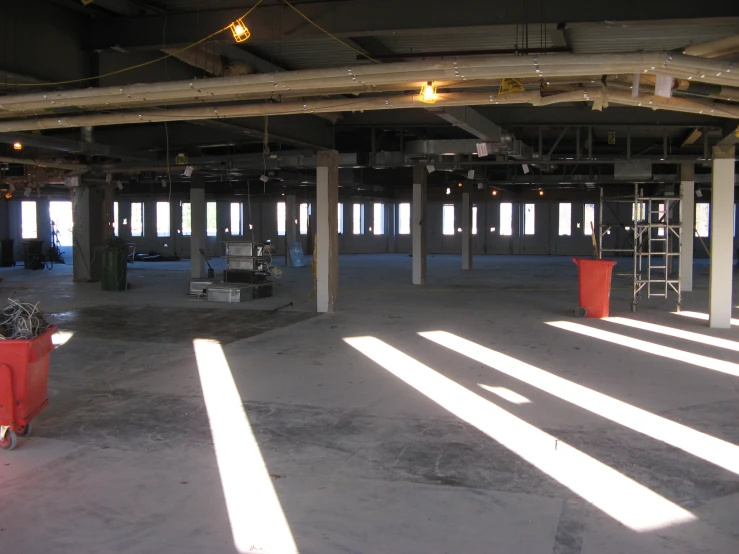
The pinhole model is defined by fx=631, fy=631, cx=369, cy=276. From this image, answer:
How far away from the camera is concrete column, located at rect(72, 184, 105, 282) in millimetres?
17062

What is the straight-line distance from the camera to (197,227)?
17922 millimetres

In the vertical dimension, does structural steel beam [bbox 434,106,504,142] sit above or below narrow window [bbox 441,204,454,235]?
above

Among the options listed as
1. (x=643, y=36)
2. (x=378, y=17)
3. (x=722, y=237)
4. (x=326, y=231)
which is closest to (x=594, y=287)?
(x=722, y=237)

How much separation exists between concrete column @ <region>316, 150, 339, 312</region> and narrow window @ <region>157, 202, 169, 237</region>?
2051cm

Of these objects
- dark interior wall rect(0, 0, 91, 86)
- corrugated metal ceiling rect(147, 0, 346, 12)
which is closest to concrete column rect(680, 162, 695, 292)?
corrugated metal ceiling rect(147, 0, 346, 12)

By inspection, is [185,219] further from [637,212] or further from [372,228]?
[637,212]

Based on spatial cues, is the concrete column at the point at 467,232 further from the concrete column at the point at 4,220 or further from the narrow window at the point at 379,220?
the concrete column at the point at 4,220

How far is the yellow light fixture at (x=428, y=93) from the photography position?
5539 millimetres

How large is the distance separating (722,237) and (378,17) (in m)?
6.87

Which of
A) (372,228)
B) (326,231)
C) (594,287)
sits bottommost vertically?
(594,287)

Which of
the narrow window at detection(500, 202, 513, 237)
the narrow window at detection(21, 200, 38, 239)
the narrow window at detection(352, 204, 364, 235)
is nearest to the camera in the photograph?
the narrow window at detection(21, 200, 38, 239)

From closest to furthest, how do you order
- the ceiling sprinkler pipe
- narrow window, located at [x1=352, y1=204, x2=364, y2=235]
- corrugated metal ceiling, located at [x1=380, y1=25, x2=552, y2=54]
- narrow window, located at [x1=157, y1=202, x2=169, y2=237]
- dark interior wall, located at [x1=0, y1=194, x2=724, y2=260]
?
the ceiling sprinkler pipe, corrugated metal ceiling, located at [x1=380, y1=25, x2=552, y2=54], dark interior wall, located at [x1=0, y1=194, x2=724, y2=260], narrow window, located at [x1=157, y1=202, x2=169, y2=237], narrow window, located at [x1=352, y1=204, x2=364, y2=235]

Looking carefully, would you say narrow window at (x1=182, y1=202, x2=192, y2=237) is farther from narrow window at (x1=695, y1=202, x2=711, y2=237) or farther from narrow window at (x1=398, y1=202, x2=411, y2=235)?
narrow window at (x1=695, y1=202, x2=711, y2=237)

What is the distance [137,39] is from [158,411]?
3.54 metres
